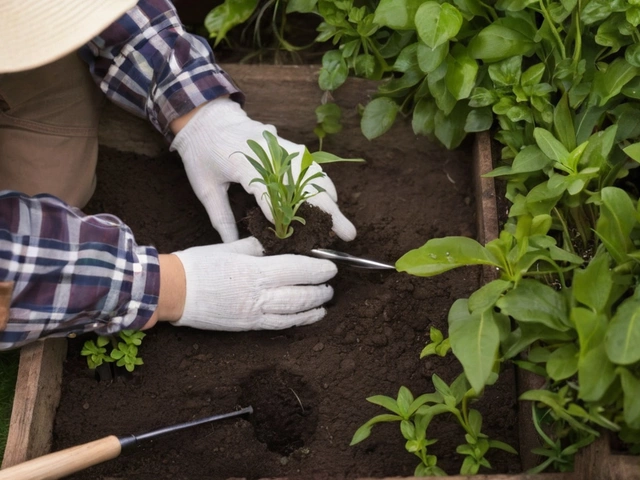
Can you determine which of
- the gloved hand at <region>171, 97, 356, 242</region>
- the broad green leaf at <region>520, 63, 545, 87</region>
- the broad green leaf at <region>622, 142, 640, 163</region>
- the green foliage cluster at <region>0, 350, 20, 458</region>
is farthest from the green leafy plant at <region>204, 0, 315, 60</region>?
the green foliage cluster at <region>0, 350, 20, 458</region>

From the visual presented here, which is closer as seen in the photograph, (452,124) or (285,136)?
(452,124)

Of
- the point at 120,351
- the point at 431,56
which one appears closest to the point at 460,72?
the point at 431,56

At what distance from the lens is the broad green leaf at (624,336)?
106 cm

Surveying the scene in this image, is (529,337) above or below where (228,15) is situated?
below

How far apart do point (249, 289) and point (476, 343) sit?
2.29ft

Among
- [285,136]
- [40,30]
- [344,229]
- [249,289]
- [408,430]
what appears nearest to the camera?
[40,30]

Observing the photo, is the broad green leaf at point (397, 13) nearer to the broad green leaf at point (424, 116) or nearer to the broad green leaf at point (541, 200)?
the broad green leaf at point (424, 116)

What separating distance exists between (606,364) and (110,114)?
154 centimetres

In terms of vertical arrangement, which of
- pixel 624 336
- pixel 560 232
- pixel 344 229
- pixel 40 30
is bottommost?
pixel 344 229

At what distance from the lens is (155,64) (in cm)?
188

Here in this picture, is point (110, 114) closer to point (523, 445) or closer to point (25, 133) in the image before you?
point (25, 133)

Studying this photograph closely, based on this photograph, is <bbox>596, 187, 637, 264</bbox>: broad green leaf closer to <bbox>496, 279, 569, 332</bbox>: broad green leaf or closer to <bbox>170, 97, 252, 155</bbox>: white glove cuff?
<bbox>496, 279, 569, 332</bbox>: broad green leaf

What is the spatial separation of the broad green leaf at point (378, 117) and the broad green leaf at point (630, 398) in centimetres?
95

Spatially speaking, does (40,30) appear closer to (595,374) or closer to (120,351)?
(120,351)
